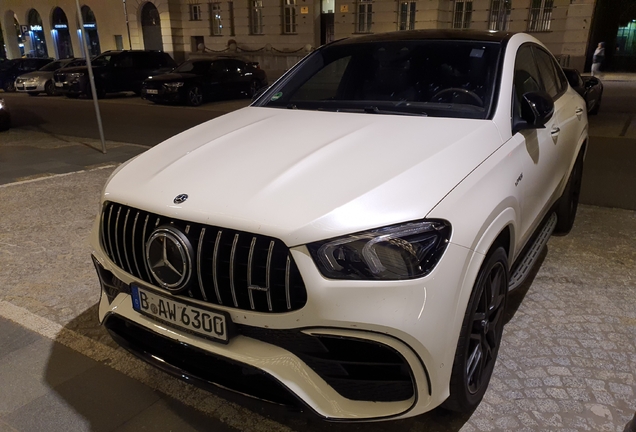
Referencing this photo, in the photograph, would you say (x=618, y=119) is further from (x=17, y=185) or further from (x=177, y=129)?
(x=17, y=185)

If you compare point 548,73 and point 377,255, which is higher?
point 548,73

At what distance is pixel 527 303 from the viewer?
3.36m

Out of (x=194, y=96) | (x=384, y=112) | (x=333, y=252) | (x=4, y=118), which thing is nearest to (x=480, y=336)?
(x=333, y=252)

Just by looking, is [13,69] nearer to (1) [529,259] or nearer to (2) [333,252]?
(1) [529,259]

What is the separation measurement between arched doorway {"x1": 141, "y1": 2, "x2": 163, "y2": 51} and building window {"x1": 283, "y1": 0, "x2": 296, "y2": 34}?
963 cm

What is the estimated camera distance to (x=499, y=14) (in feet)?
80.6

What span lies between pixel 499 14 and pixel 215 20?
1725 centimetres

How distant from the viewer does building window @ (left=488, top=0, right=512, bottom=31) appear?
24330mm

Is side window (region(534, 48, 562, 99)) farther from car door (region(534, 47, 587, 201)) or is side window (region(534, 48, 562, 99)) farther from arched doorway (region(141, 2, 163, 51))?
arched doorway (region(141, 2, 163, 51))

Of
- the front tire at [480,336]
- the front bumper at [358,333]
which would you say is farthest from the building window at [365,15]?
the front bumper at [358,333]

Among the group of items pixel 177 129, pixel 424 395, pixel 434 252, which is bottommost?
pixel 177 129

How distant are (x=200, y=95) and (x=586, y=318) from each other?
1457cm

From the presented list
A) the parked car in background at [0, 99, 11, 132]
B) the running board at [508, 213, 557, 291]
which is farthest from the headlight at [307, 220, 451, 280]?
the parked car in background at [0, 99, 11, 132]

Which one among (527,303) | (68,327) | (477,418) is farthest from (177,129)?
(477,418)
